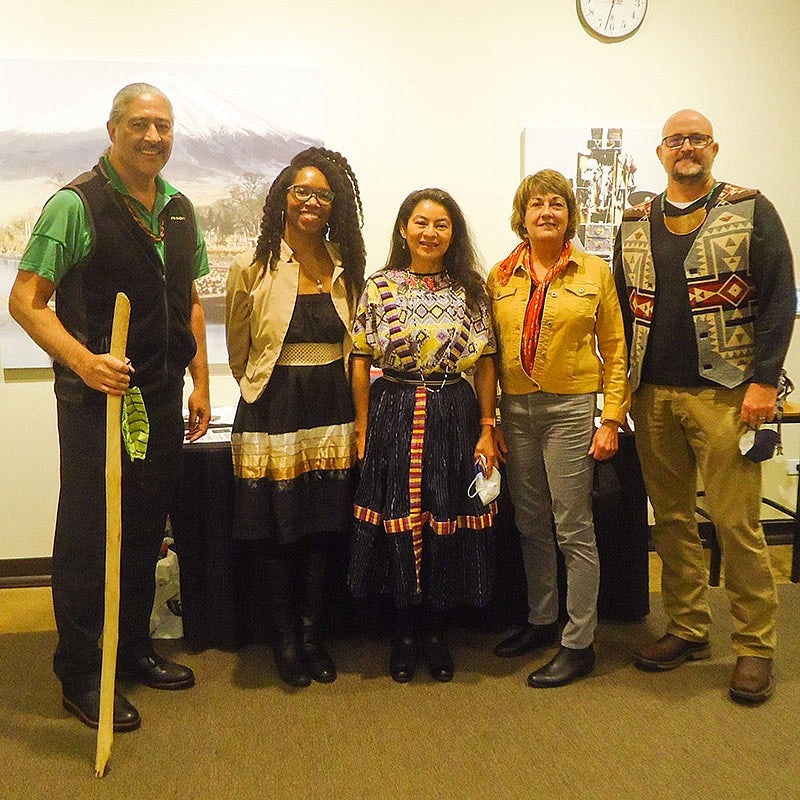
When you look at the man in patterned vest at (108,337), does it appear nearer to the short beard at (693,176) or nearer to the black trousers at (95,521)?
the black trousers at (95,521)

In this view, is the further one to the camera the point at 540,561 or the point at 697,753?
the point at 540,561

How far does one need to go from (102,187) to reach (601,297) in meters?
1.42

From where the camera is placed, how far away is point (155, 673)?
2434mm

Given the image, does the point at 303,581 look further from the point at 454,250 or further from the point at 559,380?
the point at 454,250

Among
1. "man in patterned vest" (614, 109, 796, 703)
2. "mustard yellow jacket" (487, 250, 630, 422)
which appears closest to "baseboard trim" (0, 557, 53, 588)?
"mustard yellow jacket" (487, 250, 630, 422)

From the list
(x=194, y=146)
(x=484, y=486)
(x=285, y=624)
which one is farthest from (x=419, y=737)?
(x=194, y=146)

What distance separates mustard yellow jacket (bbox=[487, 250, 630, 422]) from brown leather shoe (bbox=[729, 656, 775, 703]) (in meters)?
0.84

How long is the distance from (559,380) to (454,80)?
170cm

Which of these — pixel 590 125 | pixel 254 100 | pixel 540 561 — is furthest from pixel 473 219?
pixel 540 561

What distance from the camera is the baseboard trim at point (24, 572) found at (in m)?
3.35

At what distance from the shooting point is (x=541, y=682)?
242 cm

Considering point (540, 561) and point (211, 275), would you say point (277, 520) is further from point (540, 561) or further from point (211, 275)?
point (211, 275)

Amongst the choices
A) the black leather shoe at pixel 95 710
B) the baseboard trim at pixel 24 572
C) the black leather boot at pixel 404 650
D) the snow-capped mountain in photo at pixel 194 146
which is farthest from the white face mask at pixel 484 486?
the baseboard trim at pixel 24 572

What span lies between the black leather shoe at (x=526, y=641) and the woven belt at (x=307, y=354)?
112 centimetres
